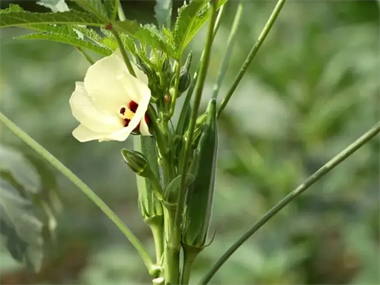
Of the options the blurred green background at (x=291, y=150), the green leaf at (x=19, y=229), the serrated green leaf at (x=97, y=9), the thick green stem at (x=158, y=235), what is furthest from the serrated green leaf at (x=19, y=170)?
the serrated green leaf at (x=97, y=9)

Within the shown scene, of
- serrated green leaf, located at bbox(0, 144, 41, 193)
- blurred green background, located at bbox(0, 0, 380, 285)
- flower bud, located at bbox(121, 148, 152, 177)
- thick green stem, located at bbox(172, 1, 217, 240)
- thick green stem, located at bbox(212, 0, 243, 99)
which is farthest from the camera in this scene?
blurred green background, located at bbox(0, 0, 380, 285)

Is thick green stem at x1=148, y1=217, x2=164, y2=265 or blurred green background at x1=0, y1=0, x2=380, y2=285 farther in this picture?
blurred green background at x1=0, y1=0, x2=380, y2=285

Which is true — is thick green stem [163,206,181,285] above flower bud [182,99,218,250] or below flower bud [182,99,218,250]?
below

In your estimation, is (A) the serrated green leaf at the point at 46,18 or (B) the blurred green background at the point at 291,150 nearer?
(A) the serrated green leaf at the point at 46,18

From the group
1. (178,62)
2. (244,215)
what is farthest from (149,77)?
(244,215)

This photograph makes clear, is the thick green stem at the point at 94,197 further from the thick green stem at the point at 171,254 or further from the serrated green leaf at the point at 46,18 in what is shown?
the serrated green leaf at the point at 46,18

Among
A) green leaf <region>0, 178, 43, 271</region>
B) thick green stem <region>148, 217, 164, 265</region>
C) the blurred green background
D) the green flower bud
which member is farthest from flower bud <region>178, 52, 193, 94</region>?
the blurred green background

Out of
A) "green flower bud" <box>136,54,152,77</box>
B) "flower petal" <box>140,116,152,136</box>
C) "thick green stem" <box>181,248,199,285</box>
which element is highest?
"green flower bud" <box>136,54,152,77</box>

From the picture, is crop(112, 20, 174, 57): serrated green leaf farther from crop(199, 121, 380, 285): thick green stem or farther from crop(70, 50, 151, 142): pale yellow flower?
crop(199, 121, 380, 285): thick green stem
